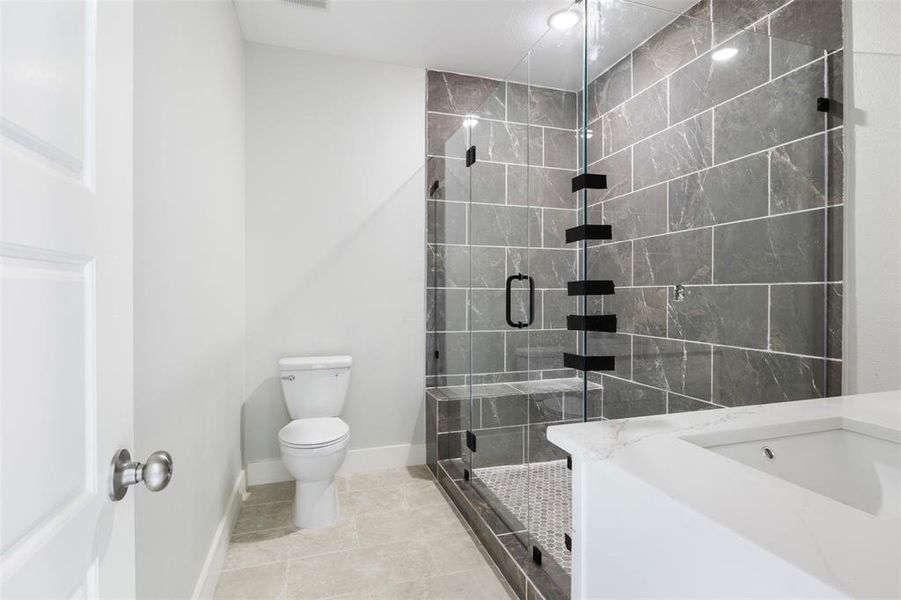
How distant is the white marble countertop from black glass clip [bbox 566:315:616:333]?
1.48 feet

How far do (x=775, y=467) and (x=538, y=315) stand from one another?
3.37 ft

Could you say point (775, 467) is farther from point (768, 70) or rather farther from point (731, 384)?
point (768, 70)

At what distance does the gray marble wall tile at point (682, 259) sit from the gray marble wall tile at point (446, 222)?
1.09 meters

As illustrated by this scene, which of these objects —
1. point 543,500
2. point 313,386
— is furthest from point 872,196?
point 313,386

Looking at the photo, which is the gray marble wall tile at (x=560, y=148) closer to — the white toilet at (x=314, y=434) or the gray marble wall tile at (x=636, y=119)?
the gray marble wall tile at (x=636, y=119)

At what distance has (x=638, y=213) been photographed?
1.72 metres

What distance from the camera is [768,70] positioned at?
1737 millimetres

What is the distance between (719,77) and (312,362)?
2.48 m

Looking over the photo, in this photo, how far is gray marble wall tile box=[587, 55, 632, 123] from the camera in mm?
1528

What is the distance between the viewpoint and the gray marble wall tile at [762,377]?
67.3 inches

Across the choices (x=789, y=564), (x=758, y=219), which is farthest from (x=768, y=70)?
(x=789, y=564)

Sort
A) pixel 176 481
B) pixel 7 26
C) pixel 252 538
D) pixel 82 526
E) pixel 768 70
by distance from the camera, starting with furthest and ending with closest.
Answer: pixel 252 538
pixel 768 70
pixel 176 481
pixel 82 526
pixel 7 26

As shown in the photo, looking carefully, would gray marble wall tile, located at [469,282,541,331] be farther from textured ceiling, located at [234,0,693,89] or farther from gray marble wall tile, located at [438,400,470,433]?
textured ceiling, located at [234,0,693,89]

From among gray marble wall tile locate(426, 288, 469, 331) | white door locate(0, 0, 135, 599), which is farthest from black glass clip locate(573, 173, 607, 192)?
white door locate(0, 0, 135, 599)
